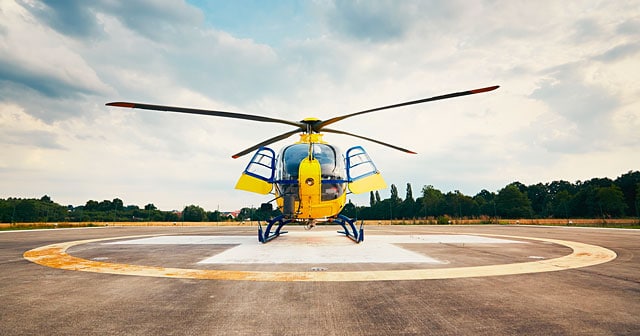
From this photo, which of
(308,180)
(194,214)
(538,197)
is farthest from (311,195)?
(538,197)

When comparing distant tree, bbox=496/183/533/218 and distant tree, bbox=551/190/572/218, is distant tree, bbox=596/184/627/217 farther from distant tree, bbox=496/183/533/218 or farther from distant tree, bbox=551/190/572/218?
distant tree, bbox=496/183/533/218

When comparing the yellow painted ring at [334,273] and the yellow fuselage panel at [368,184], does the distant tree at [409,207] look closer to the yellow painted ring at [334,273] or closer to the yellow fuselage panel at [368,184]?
the yellow fuselage panel at [368,184]

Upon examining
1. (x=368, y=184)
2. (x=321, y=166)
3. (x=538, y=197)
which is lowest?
(x=368, y=184)

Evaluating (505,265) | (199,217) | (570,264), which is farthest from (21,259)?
(199,217)

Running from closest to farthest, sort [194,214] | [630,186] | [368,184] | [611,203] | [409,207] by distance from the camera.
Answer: [368,184], [611,203], [630,186], [194,214], [409,207]

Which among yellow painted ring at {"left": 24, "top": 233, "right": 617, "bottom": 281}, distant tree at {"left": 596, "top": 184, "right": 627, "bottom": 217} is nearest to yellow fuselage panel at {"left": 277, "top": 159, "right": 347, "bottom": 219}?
yellow painted ring at {"left": 24, "top": 233, "right": 617, "bottom": 281}

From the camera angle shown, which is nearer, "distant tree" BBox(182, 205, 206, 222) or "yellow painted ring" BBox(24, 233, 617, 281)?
"yellow painted ring" BBox(24, 233, 617, 281)

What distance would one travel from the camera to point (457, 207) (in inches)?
3423

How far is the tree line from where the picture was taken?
5944 cm

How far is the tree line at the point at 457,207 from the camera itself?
195ft

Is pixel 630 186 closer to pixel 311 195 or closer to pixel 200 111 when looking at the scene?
pixel 311 195

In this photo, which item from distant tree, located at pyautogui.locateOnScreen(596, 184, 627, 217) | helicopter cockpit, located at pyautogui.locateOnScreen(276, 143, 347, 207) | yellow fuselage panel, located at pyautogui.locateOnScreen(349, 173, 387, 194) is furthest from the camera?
distant tree, located at pyautogui.locateOnScreen(596, 184, 627, 217)

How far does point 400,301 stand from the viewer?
4.00 meters

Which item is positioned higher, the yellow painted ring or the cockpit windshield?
the cockpit windshield
